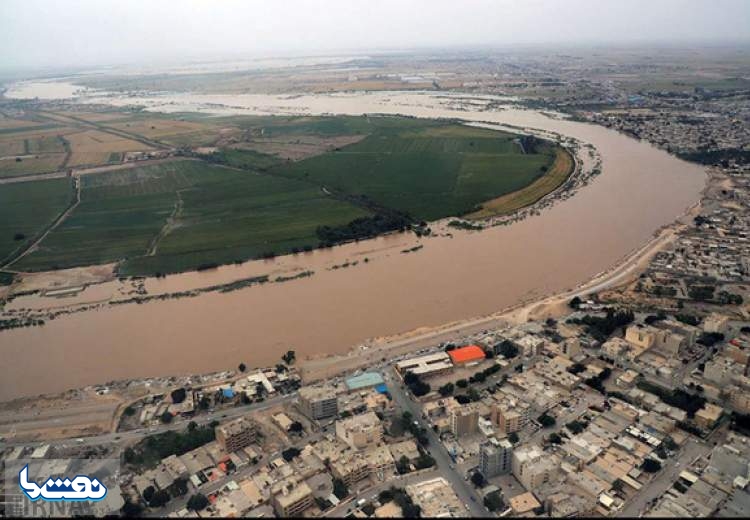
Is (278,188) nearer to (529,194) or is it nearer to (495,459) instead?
(529,194)

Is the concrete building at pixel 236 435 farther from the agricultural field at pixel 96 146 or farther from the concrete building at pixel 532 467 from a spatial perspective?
the agricultural field at pixel 96 146

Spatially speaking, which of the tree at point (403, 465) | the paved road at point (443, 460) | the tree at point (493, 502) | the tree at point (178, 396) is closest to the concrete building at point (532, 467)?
the tree at point (493, 502)

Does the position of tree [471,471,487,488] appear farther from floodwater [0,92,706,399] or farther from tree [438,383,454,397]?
floodwater [0,92,706,399]

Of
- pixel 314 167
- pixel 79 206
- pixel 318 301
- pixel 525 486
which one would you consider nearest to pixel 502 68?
pixel 314 167

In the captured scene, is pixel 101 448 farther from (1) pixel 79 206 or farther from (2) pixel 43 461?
(1) pixel 79 206

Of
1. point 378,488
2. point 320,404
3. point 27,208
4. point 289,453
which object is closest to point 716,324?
point 378,488

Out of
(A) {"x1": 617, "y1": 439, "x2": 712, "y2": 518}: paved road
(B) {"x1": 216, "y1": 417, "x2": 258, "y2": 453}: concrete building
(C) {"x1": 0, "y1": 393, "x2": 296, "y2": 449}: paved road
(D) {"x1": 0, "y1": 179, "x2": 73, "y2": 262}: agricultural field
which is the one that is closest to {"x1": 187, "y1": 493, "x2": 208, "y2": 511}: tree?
(B) {"x1": 216, "y1": 417, "x2": 258, "y2": 453}: concrete building
